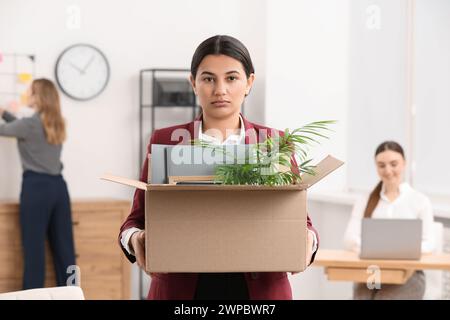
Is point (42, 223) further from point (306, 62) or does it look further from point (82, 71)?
point (306, 62)

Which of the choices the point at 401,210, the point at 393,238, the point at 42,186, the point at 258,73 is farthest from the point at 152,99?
the point at 393,238

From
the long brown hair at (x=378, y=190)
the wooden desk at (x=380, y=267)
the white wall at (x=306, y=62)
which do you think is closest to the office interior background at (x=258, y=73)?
the white wall at (x=306, y=62)

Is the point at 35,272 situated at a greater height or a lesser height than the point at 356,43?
lesser

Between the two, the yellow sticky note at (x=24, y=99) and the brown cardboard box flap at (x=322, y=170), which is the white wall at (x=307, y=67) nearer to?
the yellow sticky note at (x=24, y=99)

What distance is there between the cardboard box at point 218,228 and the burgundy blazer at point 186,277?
0.15 m

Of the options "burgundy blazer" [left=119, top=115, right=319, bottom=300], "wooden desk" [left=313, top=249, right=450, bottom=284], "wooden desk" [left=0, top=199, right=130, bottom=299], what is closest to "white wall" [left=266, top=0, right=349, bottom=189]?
"wooden desk" [left=0, top=199, right=130, bottom=299]

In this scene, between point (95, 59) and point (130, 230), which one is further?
point (95, 59)

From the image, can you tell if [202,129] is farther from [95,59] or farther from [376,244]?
[95,59]

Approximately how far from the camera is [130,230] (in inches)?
65.5

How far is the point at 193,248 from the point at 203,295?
18cm

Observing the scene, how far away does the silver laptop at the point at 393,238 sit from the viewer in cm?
373

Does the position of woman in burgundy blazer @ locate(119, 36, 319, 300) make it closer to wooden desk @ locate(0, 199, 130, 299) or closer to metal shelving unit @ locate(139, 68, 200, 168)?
wooden desk @ locate(0, 199, 130, 299)
